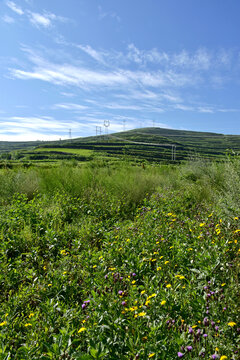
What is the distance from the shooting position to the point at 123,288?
7.64 ft

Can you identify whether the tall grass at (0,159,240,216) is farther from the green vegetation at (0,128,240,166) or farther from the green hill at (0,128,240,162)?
the green hill at (0,128,240,162)

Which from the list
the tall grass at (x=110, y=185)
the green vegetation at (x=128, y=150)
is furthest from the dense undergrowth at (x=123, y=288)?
the green vegetation at (x=128, y=150)

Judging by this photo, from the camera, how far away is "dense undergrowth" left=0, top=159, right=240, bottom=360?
1.59 m

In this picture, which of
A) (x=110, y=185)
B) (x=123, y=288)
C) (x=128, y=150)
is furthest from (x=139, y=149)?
(x=123, y=288)

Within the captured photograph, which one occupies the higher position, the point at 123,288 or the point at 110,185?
the point at 110,185

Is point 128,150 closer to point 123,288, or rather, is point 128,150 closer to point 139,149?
point 139,149

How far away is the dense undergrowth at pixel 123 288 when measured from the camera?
1593 millimetres

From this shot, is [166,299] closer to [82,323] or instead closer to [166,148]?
[82,323]

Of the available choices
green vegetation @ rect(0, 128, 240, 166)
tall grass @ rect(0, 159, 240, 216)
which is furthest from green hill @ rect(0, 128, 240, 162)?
tall grass @ rect(0, 159, 240, 216)

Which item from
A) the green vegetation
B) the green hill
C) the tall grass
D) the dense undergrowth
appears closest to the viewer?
the dense undergrowth

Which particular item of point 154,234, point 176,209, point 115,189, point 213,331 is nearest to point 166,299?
point 213,331

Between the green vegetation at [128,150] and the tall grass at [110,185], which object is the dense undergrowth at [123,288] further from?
the green vegetation at [128,150]

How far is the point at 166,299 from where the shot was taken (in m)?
1.89

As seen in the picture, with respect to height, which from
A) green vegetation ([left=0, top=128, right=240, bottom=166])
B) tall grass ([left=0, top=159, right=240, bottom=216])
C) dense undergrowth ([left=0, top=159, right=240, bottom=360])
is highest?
green vegetation ([left=0, top=128, right=240, bottom=166])
